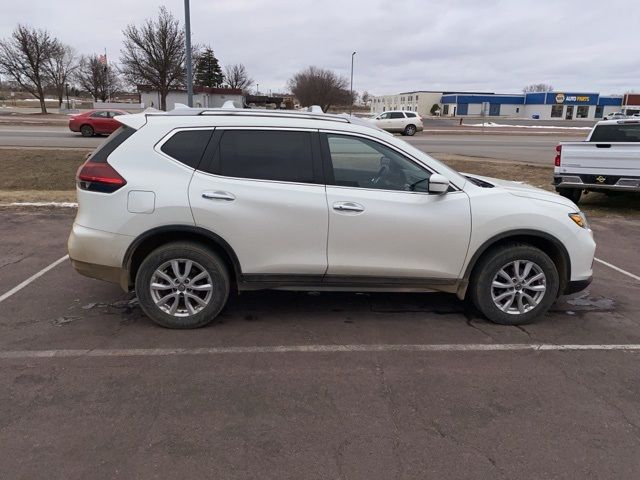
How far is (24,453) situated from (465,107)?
101 m

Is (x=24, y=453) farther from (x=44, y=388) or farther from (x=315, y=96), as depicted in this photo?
(x=315, y=96)

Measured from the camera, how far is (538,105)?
93.8 m

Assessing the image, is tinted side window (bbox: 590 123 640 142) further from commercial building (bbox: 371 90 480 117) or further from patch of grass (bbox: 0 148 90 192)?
commercial building (bbox: 371 90 480 117)

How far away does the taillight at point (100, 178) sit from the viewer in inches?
161

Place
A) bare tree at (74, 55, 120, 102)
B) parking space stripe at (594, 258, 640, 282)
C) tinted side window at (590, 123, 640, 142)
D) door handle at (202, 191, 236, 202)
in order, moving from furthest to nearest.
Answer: bare tree at (74, 55, 120, 102) < tinted side window at (590, 123, 640, 142) < parking space stripe at (594, 258, 640, 282) < door handle at (202, 191, 236, 202)

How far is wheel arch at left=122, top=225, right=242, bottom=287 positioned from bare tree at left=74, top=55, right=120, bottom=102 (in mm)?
67827

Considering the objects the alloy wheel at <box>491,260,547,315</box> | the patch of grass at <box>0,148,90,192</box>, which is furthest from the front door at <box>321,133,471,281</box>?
the patch of grass at <box>0,148,90,192</box>

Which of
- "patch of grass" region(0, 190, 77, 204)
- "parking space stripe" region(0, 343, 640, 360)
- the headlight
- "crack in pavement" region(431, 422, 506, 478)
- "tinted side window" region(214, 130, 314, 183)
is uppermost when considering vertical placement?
"tinted side window" region(214, 130, 314, 183)

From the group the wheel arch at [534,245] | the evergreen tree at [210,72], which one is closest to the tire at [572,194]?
the wheel arch at [534,245]

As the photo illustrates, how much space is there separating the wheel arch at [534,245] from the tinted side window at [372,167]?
76 centimetres

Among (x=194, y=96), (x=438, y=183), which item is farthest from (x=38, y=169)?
(x=194, y=96)

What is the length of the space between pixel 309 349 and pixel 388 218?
126 cm

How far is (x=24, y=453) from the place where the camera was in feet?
8.92

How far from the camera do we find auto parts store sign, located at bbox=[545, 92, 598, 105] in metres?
91.5
